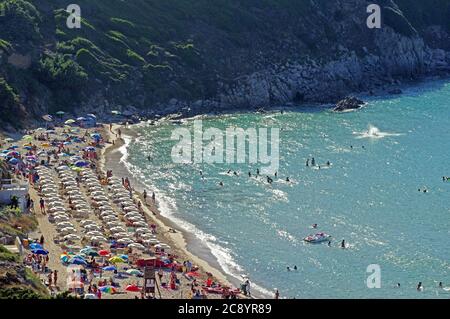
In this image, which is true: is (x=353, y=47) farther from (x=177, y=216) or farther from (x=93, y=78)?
(x=177, y=216)

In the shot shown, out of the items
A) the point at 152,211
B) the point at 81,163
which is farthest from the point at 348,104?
the point at 152,211

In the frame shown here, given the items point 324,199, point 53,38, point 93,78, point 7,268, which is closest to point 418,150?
point 324,199

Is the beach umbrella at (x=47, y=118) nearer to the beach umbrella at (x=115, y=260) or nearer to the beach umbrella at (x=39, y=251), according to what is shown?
the beach umbrella at (x=39, y=251)

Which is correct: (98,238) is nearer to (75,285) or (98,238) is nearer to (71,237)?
(71,237)

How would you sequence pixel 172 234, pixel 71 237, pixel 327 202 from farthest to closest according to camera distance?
1. pixel 327 202
2. pixel 172 234
3. pixel 71 237

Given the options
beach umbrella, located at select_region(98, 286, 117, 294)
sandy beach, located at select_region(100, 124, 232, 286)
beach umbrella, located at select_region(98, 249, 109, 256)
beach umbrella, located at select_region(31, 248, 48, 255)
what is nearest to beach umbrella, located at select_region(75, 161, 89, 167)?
sandy beach, located at select_region(100, 124, 232, 286)

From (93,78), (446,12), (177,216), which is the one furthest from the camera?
(446,12)
